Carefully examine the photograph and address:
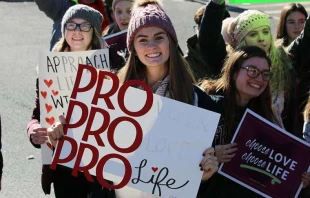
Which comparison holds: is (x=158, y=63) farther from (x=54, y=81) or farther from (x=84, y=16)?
(x=84, y=16)

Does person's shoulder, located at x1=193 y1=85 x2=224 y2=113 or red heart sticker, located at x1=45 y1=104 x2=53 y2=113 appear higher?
person's shoulder, located at x1=193 y1=85 x2=224 y2=113

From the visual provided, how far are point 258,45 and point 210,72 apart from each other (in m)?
0.38

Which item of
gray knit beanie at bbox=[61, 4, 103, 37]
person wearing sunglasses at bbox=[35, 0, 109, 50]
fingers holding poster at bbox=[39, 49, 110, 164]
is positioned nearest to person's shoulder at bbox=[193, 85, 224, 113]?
fingers holding poster at bbox=[39, 49, 110, 164]

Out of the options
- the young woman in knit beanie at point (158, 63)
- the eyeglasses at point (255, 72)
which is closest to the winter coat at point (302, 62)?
the eyeglasses at point (255, 72)

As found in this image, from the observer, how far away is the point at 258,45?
4.80m

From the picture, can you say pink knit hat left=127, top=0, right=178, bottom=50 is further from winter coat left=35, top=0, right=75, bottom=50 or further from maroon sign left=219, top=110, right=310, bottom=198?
winter coat left=35, top=0, right=75, bottom=50

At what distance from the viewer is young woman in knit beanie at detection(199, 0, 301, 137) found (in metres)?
4.34

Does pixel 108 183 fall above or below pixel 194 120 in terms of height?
below

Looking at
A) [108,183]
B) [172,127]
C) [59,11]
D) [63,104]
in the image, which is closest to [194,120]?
Result: [172,127]

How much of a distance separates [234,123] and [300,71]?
173 centimetres

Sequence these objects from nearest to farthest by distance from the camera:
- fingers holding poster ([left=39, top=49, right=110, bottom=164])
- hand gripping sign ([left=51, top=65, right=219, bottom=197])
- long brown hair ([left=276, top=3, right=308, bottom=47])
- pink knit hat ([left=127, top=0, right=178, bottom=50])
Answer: hand gripping sign ([left=51, top=65, right=219, bottom=197]), pink knit hat ([left=127, top=0, right=178, bottom=50]), fingers holding poster ([left=39, top=49, right=110, bottom=164]), long brown hair ([left=276, top=3, right=308, bottom=47])

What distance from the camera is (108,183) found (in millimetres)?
3314

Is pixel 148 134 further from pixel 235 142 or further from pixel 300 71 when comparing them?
pixel 300 71

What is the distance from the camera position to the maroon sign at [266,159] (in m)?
3.74
